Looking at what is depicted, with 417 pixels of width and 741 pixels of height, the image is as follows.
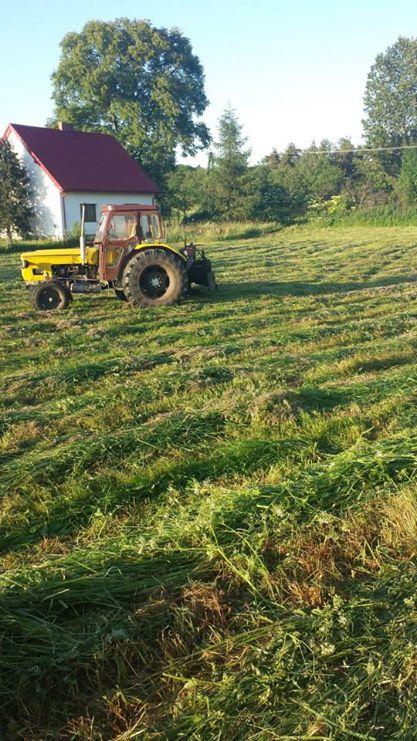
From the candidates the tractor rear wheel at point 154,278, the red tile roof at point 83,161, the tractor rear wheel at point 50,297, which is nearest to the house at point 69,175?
the red tile roof at point 83,161

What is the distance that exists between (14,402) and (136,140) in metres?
41.6

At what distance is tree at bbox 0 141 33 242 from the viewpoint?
3169 centimetres

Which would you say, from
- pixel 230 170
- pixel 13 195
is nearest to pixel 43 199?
pixel 13 195

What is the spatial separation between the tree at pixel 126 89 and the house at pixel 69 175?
784 centimetres

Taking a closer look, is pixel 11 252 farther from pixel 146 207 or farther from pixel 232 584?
pixel 232 584

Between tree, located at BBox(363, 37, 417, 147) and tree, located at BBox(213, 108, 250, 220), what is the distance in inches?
1168

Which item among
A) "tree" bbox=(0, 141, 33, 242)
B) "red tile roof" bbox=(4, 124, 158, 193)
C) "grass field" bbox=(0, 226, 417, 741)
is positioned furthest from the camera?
"red tile roof" bbox=(4, 124, 158, 193)

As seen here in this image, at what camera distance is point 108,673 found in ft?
8.23

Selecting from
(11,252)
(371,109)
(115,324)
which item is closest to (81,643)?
(115,324)

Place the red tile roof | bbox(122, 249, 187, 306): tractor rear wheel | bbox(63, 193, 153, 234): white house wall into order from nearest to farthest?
bbox(122, 249, 187, 306): tractor rear wheel, bbox(63, 193, 153, 234): white house wall, the red tile roof

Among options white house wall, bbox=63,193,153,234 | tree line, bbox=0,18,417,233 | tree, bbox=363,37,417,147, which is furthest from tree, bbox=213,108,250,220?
tree, bbox=363,37,417,147

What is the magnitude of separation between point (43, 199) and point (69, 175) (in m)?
1.98

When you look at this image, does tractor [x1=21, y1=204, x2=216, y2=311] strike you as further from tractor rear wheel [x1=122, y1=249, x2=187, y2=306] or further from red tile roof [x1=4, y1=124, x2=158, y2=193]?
red tile roof [x1=4, y1=124, x2=158, y2=193]

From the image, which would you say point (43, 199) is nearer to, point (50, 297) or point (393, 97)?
point (50, 297)
